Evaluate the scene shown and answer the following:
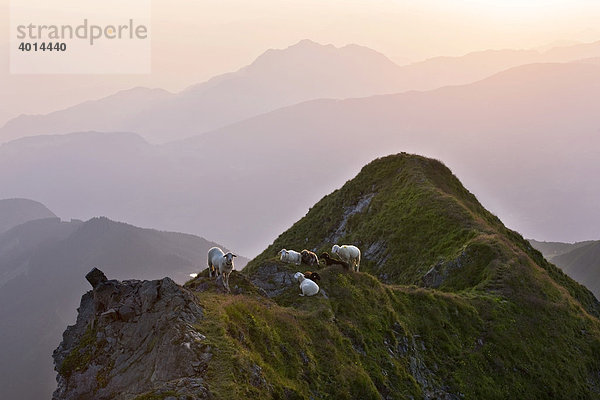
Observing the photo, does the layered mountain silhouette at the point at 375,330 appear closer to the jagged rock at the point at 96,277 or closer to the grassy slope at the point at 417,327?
the grassy slope at the point at 417,327

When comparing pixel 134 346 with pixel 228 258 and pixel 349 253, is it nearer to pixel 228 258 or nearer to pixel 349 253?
pixel 228 258

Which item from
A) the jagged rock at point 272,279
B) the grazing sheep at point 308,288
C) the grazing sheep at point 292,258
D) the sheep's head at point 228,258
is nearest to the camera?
the sheep's head at point 228,258

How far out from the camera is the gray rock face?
20.3 meters

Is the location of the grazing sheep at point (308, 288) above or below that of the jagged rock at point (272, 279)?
below

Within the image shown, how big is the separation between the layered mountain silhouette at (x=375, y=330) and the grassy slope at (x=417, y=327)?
0.37 ft

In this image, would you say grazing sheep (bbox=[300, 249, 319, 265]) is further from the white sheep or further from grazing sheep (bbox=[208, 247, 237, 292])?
grazing sheep (bbox=[208, 247, 237, 292])

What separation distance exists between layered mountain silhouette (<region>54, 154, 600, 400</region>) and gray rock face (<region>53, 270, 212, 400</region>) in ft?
0.22

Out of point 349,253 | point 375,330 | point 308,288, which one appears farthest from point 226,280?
point 349,253

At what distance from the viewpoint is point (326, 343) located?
94.5 ft

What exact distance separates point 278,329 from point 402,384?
9.96m

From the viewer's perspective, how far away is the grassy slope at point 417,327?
24984 millimetres

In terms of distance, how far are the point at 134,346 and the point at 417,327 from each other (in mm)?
22965

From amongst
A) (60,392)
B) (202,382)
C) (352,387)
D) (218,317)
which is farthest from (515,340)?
(60,392)

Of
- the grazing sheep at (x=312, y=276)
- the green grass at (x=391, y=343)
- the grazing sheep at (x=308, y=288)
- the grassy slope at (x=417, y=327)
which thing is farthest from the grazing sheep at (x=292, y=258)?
the grazing sheep at (x=308, y=288)
